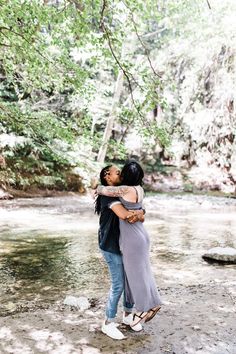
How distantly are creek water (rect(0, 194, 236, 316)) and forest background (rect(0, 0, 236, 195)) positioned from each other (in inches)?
74.6

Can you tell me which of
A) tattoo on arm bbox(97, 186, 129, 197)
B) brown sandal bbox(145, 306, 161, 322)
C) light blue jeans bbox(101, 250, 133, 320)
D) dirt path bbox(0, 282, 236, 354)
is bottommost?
dirt path bbox(0, 282, 236, 354)

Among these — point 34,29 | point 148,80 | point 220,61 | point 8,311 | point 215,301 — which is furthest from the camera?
point 220,61

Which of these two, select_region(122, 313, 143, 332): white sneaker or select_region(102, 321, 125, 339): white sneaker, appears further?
select_region(122, 313, 143, 332): white sneaker

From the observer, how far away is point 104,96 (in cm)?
1992

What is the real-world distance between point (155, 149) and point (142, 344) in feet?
75.9

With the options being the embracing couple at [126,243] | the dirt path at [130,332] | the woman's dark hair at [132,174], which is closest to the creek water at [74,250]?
the dirt path at [130,332]

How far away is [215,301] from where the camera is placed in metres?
4.86

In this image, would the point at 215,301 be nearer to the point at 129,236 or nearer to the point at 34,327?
the point at 129,236

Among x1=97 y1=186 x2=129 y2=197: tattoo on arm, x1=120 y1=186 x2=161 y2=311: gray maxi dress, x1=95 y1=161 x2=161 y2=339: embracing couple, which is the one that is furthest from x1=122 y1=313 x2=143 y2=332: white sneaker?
x1=97 y1=186 x2=129 y2=197: tattoo on arm

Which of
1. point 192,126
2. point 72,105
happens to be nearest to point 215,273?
point 192,126

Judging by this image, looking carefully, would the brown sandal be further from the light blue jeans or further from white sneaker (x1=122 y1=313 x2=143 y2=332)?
the light blue jeans

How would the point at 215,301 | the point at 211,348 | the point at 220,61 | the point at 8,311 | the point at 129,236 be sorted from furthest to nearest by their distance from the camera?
1. the point at 220,61
2. the point at 215,301
3. the point at 8,311
4. the point at 129,236
5. the point at 211,348

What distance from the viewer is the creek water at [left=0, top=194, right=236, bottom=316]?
5.46m

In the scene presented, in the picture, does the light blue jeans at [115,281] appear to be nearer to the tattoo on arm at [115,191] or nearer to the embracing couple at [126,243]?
the embracing couple at [126,243]
